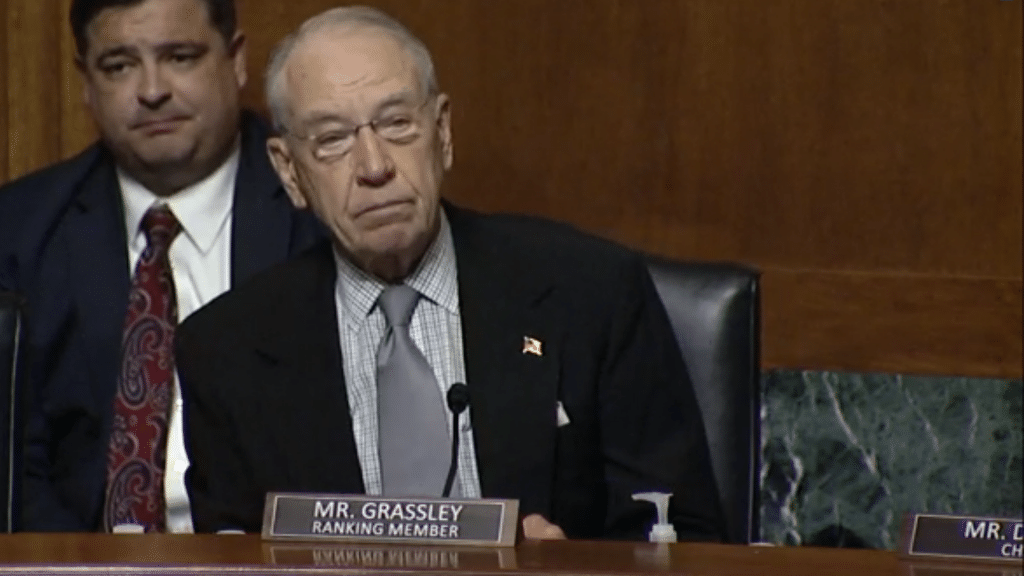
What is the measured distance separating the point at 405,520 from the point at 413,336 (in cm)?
73

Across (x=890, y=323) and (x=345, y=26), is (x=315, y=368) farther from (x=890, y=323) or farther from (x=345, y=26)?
(x=890, y=323)

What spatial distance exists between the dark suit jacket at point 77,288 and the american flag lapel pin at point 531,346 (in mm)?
589

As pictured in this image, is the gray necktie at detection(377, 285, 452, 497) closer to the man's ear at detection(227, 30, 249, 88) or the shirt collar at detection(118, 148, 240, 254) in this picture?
the shirt collar at detection(118, 148, 240, 254)

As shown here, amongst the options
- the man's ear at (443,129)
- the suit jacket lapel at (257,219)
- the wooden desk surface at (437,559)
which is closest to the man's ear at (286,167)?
the man's ear at (443,129)

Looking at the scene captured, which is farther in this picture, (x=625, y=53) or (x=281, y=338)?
(x=625, y=53)

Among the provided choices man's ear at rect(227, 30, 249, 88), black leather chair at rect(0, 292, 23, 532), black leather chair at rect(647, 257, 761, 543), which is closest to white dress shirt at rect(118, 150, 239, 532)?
man's ear at rect(227, 30, 249, 88)

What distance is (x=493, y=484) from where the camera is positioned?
9.12 ft

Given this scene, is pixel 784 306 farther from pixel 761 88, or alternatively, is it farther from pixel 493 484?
pixel 493 484

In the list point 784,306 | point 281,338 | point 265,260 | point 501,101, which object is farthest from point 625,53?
point 281,338

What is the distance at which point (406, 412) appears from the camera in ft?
9.16

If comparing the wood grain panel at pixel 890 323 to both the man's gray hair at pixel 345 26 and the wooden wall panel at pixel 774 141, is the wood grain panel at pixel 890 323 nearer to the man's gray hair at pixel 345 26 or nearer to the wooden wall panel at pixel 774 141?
the wooden wall panel at pixel 774 141

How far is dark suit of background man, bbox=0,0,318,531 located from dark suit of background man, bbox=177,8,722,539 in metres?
0.39

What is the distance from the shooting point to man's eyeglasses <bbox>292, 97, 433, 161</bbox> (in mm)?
2857

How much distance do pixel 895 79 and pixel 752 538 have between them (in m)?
1.14
